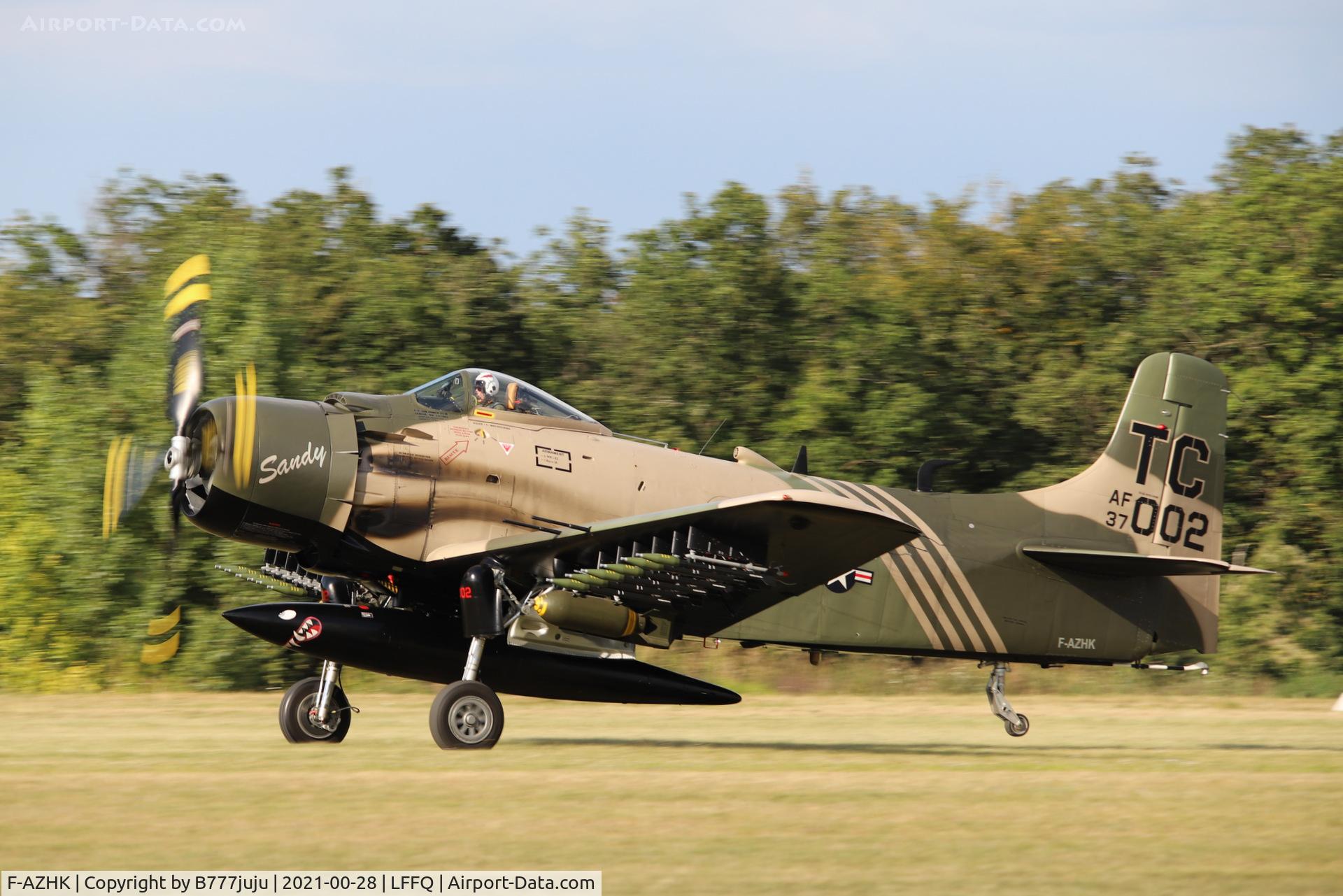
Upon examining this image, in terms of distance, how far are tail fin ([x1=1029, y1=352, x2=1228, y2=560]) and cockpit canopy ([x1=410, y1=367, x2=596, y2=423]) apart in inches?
183

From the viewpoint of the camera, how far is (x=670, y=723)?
499 inches

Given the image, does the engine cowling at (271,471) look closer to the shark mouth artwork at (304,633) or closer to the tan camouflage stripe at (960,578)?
the shark mouth artwork at (304,633)

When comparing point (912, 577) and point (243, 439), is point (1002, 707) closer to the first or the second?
point (912, 577)

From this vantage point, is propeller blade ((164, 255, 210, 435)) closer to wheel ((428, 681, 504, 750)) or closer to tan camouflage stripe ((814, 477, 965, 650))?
wheel ((428, 681, 504, 750))

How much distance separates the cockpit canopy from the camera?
10180mm

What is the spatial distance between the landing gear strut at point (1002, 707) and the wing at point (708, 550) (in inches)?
101

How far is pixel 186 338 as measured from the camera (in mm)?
10047

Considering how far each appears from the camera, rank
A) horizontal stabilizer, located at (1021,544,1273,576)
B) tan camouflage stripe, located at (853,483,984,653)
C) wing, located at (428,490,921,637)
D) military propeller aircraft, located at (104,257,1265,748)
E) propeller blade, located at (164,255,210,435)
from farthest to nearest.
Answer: horizontal stabilizer, located at (1021,544,1273,576)
tan camouflage stripe, located at (853,483,984,653)
propeller blade, located at (164,255,210,435)
military propeller aircraft, located at (104,257,1265,748)
wing, located at (428,490,921,637)

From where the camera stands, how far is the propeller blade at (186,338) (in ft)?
32.3

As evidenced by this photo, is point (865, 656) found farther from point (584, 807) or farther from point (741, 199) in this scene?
point (584, 807)

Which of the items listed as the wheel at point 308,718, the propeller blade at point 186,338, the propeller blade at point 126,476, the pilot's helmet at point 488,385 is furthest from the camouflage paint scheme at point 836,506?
the wheel at point 308,718

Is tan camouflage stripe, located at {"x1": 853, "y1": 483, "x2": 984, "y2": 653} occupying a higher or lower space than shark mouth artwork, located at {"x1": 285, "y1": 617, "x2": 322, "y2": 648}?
higher

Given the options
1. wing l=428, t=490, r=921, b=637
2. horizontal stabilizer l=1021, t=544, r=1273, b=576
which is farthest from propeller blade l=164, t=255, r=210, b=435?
horizontal stabilizer l=1021, t=544, r=1273, b=576

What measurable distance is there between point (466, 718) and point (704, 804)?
276cm
